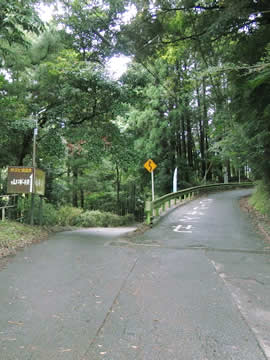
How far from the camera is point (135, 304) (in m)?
4.00

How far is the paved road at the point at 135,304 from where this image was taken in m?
2.88

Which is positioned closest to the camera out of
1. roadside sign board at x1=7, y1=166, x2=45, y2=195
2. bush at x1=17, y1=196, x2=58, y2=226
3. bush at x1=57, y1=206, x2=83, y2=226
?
roadside sign board at x1=7, y1=166, x2=45, y2=195

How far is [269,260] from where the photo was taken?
6.66 metres

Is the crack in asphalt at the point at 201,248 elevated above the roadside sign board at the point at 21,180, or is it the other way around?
the roadside sign board at the point at 21,180

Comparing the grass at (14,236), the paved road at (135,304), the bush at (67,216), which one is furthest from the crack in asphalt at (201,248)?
the bush at (67,216)

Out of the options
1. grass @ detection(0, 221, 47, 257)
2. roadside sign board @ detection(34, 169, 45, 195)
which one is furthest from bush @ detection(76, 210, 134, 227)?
grass @ detection(0, 221, 47, 257)

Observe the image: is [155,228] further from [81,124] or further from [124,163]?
[81,124]

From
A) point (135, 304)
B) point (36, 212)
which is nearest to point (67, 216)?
point (36, 212)

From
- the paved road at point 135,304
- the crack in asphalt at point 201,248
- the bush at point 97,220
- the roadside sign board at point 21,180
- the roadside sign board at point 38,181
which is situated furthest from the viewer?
the bush at point 97,220

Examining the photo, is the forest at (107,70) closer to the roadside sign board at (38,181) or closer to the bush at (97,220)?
the roadside sign board at (38,181)

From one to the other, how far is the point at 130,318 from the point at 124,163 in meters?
10.3

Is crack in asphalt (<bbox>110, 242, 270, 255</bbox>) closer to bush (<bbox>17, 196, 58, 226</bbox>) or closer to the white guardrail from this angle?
the white guardrail

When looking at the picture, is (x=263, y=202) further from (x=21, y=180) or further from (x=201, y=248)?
(x=21, y=180)

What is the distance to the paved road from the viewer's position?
288cm
